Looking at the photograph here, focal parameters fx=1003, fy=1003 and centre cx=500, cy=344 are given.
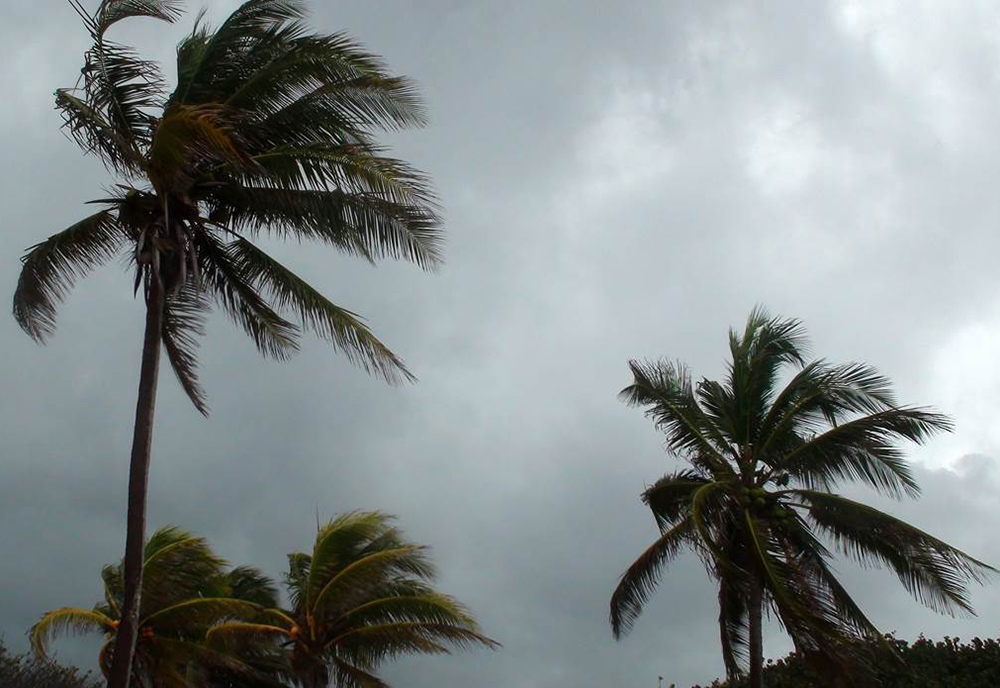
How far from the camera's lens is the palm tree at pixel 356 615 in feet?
66.8

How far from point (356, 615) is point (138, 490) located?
34.9 feet

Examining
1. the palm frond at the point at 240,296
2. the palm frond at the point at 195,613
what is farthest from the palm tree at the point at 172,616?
the palm frond at the point at 240,296

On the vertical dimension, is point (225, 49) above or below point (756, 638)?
above

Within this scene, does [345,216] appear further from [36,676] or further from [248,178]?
[36,676]

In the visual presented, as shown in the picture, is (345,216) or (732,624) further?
(732,624)

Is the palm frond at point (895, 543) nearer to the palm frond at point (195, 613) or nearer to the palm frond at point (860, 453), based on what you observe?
the palm frond at point (860, 453)

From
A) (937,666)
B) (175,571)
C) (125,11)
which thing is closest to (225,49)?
(125,11)

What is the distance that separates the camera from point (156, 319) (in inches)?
479

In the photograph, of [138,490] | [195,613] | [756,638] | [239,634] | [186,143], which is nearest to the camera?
[186,143]

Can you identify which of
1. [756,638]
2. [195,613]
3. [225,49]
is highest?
[225,49]

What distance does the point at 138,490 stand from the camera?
445 inches

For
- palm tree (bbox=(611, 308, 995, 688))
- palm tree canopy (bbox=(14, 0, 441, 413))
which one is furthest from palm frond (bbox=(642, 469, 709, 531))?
palm tree canopy (bbox=(14, 0, 441, 413))

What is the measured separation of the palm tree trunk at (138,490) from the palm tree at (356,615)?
932 cm

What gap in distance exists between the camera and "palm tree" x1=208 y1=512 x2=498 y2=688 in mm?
20375
